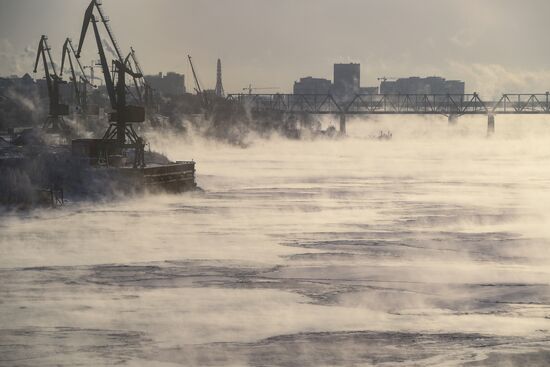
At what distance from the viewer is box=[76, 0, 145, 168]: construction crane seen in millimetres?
97688

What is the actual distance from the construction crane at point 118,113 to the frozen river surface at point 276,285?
18.7m

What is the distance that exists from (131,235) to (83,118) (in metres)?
115

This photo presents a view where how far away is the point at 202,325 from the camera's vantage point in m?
33.0

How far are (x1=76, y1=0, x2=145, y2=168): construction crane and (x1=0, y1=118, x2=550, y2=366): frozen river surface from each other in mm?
18682

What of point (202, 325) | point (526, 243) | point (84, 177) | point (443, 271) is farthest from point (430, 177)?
point (202, 325)

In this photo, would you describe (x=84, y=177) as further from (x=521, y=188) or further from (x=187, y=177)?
(x=521, y=188)

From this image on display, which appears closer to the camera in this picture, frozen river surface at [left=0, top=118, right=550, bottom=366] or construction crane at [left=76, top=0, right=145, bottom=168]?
frozen river surface at [left=0, top=118, right=550, bottom=366]

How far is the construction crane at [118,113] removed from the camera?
9769 cm

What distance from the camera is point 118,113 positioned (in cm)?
10350

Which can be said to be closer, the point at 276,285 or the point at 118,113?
the point at 276,285

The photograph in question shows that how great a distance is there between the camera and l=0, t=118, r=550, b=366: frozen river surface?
30016mm

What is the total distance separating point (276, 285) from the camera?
133ft

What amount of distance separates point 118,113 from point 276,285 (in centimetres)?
6665

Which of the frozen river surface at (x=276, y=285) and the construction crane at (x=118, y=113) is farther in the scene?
the construction crane at (x=118, y=113)
